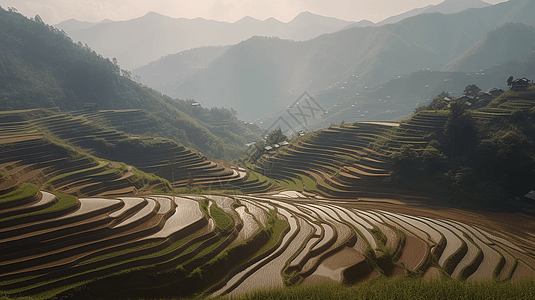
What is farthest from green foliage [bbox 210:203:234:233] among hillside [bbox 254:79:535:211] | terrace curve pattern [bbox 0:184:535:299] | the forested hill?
the forested hill

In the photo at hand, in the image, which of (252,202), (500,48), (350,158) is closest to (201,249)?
(252,202)

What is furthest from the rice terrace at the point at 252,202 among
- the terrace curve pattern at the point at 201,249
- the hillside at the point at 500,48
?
the hillside at the point at 500,48

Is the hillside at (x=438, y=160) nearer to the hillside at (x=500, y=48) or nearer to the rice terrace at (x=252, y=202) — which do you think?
the rice terrace at (x=252, y=202)

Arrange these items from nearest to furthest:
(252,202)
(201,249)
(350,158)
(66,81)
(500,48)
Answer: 1. (201,249)
2. (252,202)
3. (350,158)
4. (66,81)
5. (500,48)

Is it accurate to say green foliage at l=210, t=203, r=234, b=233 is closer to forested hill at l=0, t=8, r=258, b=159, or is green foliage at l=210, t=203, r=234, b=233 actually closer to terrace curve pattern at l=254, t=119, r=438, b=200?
terrace curve pattern at l=254, t=119, r=438, b=200

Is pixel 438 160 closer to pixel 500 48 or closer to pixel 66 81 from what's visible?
pixel 66 81
